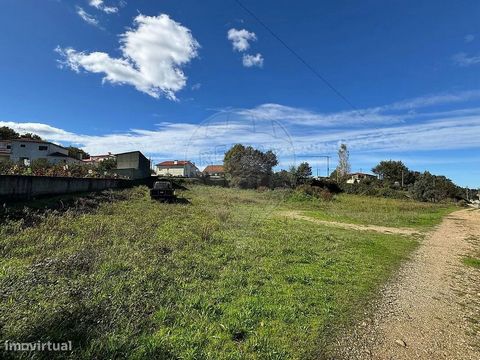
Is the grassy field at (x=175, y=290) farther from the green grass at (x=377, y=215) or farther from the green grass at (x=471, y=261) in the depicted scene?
the green grass at (x=377, y=215)

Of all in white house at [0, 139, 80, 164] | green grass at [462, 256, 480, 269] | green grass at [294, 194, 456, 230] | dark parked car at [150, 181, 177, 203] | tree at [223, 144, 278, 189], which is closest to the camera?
green grass at [462, 256, 480, 269]

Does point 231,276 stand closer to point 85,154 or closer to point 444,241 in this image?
point 444,241

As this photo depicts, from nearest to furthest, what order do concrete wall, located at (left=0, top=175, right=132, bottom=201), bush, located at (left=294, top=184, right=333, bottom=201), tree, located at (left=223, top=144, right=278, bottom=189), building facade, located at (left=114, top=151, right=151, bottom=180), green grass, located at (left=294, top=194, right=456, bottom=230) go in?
concrete wall, located at (left=0, top=175, right=132, bottom=201)
tree, located at (left=223, top=144, right=278, bottom=189)
green grass, located at (left=294, top=194, right=456, bottom=230)
bush, located at (left=294, top=184, right=333, bottom=201)
building facade, located at (left=114, top=151, right=151, bottom=180)

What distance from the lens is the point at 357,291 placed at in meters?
5.48

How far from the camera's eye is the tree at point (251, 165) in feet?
47.7

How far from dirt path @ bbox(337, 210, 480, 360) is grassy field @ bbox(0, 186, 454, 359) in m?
0.31

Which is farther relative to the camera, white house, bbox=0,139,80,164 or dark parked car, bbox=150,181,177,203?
white house, bbox=0,139,80,164

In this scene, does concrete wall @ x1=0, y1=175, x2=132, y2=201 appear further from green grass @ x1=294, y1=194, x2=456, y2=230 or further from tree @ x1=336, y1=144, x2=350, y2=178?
tree @ x1=336, y1=144, x2=350, y2=178

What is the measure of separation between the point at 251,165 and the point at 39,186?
984 centimetres

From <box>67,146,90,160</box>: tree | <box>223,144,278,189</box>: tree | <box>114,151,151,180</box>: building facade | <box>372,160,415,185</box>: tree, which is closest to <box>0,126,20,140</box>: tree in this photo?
<box>67,146,90,160</box>: tree

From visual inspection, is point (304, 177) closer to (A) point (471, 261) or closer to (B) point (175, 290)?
(A) point (471, 261)

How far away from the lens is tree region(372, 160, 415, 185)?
82.9 m

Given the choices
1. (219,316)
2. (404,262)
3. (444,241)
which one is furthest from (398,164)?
(219,316)

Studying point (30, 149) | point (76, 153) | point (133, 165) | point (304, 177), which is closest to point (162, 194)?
point (133, 165)
